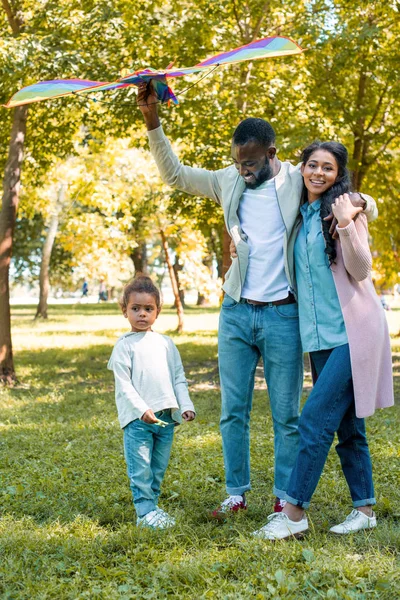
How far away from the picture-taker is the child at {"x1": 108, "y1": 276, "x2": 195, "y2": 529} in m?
4.39

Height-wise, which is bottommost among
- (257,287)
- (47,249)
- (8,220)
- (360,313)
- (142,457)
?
(142,457)

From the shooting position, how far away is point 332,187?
4.07m

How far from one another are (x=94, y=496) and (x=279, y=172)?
250 cm

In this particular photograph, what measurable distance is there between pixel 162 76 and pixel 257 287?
1.28m

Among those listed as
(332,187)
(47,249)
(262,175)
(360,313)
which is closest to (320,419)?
(360,313)

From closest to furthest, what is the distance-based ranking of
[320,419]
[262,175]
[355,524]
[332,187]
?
[320,419] < [332,187] < [355,524] < [262,175]

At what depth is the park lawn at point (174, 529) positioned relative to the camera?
3.51 meters

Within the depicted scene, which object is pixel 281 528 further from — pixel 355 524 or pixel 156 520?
pixel 156 520

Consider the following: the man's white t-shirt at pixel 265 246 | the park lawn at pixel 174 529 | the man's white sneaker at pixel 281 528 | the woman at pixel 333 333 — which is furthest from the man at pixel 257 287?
the park lawn at pixel 174 529

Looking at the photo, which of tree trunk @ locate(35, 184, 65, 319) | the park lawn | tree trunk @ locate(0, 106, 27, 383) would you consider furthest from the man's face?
tree trunk @ locate(35, 184, 65, 319)

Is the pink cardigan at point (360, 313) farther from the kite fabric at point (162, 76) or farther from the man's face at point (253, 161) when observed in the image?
the kite fabric at point (162, 76)

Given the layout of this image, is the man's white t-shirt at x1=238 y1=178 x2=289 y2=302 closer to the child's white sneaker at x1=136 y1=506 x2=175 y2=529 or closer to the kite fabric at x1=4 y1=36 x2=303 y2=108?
the kite fabric at x1=4 y1=36 x2=303 y2=108

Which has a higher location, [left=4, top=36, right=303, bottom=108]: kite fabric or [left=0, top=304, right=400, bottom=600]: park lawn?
[left=4, top=36, right=303, bottom=108]: kite fabric

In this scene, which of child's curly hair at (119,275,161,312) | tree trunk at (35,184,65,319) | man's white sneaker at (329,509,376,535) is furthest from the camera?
tree trunk at (35,184,65,319)
